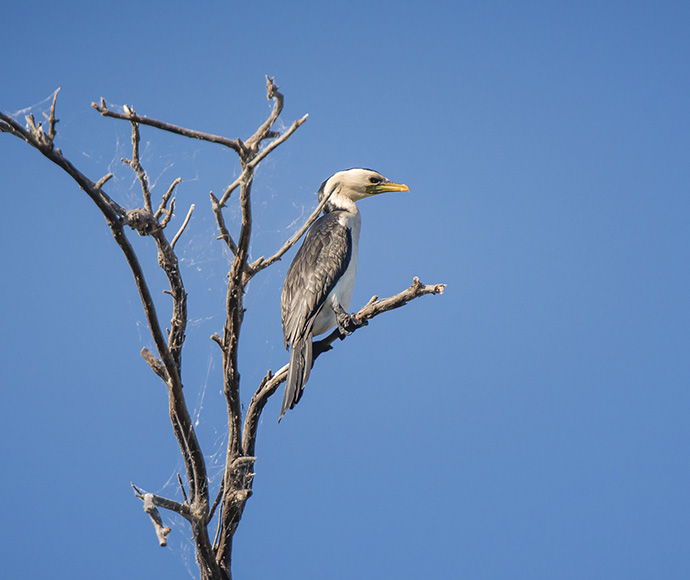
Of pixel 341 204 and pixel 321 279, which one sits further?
pixel 341 204

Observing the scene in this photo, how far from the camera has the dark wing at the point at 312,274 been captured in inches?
161

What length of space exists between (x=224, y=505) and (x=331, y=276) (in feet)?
4.57

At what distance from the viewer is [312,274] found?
4.22m

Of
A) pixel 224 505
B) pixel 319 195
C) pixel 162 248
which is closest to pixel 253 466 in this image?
pixel 224 505

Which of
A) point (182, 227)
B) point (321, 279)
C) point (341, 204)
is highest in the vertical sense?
point (341, 204)

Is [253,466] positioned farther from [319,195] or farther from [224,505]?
[319,195]

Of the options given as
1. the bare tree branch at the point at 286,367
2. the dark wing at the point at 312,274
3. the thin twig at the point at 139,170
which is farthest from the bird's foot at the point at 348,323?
the thin twig at the point at 139,170

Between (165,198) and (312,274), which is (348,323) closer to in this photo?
(312,274)

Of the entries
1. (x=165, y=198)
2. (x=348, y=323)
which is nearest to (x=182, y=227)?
(x=165, y=198)

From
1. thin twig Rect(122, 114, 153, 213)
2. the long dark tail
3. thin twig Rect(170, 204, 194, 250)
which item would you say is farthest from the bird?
thin twig Rect(122, 114, 153, 213)

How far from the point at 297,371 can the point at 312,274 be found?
2.17 ft

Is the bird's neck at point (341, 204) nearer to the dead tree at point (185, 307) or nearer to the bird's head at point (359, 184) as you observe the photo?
the bird's head at point (359, 184)

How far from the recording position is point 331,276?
13.8ft

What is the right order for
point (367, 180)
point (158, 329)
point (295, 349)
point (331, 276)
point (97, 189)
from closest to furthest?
point (97, 189)
point (158, 329)
point (295, 349)
point (331, 276)
point (367, 180)
